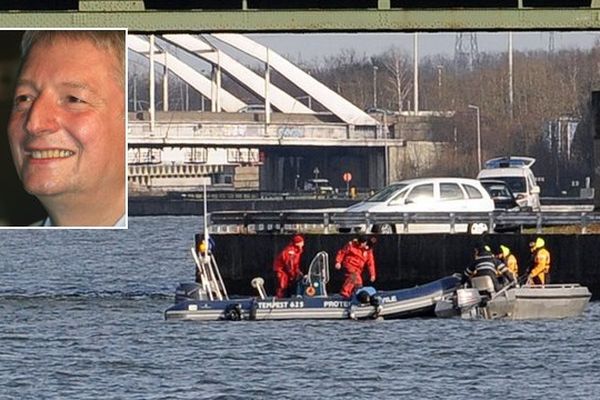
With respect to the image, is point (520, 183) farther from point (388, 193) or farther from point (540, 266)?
point (540, 266)

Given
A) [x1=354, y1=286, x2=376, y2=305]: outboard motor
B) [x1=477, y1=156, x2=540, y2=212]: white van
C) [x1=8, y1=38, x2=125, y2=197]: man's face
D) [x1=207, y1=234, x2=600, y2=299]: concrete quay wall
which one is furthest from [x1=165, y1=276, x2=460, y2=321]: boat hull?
[x1=477, y1=156, x2=540, y2=212]: white van

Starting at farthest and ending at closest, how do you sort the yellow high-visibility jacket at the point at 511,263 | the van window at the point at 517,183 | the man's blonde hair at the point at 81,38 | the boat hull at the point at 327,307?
the van window at the point at 517,183 → the yellow high-visibility jacket at the point at 511,263 → the boat hull at the point at 327,307 → the man's blonde hair at the point at 81,38

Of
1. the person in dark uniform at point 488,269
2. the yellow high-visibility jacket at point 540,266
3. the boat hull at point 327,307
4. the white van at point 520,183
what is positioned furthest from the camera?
the white van at point 520,183

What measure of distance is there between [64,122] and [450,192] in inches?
589

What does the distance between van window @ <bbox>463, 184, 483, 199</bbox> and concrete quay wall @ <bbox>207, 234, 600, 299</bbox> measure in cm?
484

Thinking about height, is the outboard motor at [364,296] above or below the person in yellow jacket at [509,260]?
below

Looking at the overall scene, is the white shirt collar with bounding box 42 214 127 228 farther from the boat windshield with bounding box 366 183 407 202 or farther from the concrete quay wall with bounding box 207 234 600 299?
the boat windshield with bounding box 366 183 407 202

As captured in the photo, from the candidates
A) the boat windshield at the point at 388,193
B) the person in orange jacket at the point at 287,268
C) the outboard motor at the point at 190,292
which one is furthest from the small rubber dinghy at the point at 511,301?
the boat windshield at the point at 388,193

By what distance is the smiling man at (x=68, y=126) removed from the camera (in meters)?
43.7

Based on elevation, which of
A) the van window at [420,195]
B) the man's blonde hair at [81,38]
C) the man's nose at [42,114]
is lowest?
the van window at [420,195]

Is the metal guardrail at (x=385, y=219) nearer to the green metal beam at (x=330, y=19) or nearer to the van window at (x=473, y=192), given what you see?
the van window at (x=473, y=192)

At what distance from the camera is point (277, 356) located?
39.8m

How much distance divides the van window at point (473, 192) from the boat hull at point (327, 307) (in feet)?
40.1

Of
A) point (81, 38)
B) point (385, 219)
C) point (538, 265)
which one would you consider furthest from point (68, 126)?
point (385, 219)
